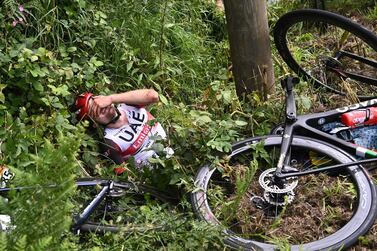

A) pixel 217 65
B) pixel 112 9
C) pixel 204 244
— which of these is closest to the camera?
pixel 204 244

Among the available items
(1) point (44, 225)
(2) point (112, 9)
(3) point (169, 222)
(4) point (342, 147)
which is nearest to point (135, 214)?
(3) point (169, 222)

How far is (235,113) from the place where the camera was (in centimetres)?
430

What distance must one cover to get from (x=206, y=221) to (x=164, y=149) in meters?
0.76

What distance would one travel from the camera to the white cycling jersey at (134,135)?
432cm

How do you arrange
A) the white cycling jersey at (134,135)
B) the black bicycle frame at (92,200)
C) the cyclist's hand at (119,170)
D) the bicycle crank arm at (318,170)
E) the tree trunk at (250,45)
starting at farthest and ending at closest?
the white cycling jersey at (134,135) → the tree trunk at (250,45) → the cyclist's hand at (119,170) → the bicycle crank arm at (318,170) → the black bicycle frame at (92,200)

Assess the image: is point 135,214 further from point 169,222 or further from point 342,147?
point 342,147

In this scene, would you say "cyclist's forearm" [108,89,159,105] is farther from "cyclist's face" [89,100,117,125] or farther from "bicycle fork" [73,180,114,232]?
"bicycle fork" [73,180,114,232]

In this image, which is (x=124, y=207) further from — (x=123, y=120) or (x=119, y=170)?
(x=123, y=120)

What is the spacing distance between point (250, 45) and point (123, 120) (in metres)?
1.09

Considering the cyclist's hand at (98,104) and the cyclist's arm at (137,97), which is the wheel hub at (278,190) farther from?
the cyclist's hand at (98,104)

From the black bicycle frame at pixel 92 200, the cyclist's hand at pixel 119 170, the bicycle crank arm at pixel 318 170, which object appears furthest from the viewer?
the cyclist's hand at pixel 119 170

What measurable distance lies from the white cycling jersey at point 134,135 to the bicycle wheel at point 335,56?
4.24 ft

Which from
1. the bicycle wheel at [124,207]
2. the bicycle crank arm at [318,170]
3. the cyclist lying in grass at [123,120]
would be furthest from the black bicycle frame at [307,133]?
the cyclist lying in grass at [123,120]

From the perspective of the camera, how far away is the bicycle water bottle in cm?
393
